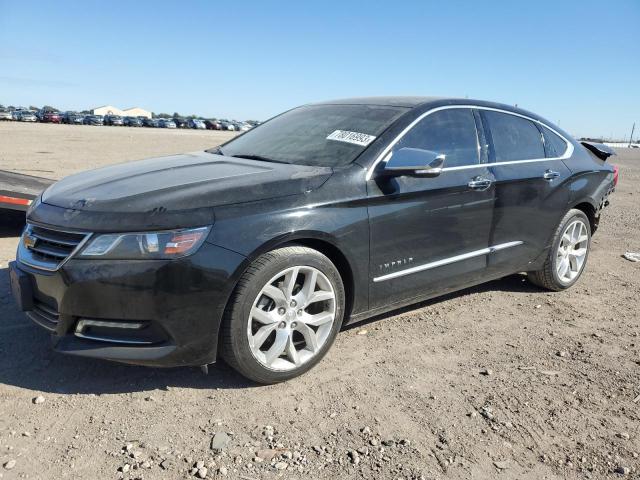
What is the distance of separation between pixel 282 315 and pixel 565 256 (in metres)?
3.10

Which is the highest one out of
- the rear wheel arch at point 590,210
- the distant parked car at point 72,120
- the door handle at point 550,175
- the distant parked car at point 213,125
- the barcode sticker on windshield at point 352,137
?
the barcode sticker on windshield at point 352,137

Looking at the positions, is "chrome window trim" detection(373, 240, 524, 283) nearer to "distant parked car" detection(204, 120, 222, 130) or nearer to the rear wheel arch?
the rear wheel arch

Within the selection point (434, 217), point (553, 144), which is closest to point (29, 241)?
point (434, 217)

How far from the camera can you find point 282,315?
3.01 meters

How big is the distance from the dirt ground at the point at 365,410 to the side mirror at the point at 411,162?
117 cm

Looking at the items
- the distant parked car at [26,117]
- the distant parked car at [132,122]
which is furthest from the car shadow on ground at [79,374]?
the distant parked car at [132,122]

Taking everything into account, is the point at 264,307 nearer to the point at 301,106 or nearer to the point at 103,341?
the point at 103,341

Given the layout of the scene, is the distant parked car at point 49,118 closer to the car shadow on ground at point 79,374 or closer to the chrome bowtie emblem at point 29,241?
the car shadow on ground at point 79,374

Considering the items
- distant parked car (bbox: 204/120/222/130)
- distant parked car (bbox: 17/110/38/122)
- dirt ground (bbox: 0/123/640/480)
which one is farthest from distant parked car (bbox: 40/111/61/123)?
dirt ground (bbox: 0/123/640/480)

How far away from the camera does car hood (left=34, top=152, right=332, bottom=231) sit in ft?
8.98

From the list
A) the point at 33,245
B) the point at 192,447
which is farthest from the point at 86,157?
the point at 192,447

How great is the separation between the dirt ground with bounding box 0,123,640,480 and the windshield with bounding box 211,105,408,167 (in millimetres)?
1259

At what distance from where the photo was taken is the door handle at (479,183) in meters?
3.84

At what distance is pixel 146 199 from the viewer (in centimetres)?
281
